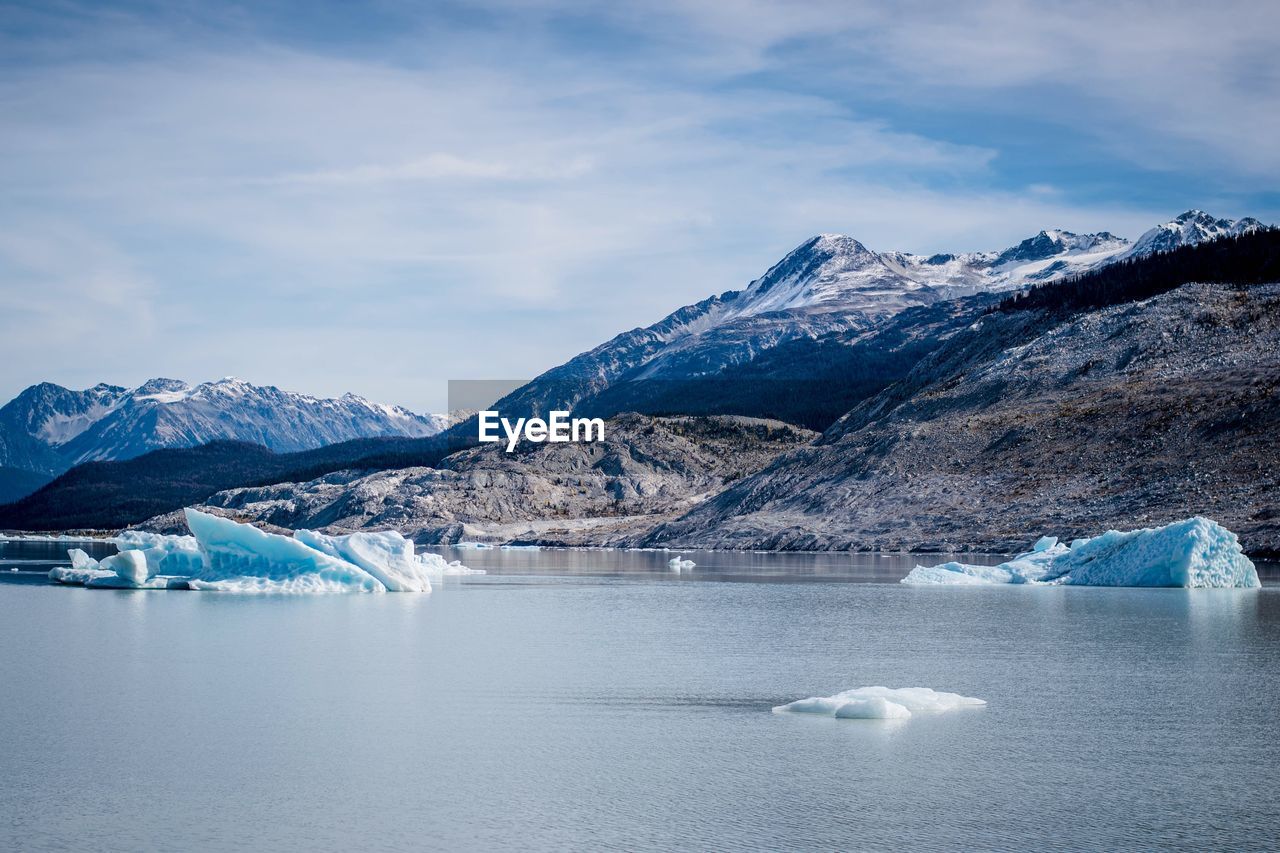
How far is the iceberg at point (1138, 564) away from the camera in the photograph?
2601 inches

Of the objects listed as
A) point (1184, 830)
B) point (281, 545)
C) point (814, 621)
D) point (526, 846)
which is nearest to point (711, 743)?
point (526, 846)

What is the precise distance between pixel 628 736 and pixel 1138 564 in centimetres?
5291

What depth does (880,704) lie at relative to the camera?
26328mm

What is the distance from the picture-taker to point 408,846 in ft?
56.5

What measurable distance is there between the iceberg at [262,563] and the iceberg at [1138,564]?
29886 mm

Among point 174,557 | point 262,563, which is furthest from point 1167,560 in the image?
point 174,557

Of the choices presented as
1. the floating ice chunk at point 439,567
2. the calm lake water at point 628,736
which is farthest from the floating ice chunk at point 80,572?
the calm lake water at point 628,736

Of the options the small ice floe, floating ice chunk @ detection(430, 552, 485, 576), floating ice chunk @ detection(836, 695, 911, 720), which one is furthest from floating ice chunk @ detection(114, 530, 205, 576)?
floating ice chunk @ detection(836, 695, 911, 720)

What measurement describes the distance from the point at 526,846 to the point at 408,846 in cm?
161

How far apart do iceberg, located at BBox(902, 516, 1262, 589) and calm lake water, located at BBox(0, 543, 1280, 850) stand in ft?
60.7

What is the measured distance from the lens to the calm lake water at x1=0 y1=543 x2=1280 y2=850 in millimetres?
18188

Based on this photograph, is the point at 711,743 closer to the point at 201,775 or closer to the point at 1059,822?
the point at 1059,822

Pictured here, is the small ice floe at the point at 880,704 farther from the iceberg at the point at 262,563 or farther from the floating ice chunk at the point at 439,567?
the floating ice chunk at the point at 439,567

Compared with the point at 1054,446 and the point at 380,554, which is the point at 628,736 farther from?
the point at 1054,446
